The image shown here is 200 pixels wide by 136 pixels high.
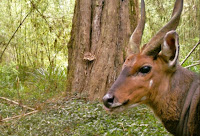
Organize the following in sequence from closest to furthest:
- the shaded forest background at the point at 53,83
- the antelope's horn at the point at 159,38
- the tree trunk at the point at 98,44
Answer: the antelope's horn at the point at 159,38, the shaded forest background at the point at 53,83, the tree trunk at the point at 98,44

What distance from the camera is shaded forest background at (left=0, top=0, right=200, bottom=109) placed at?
905 centimetres

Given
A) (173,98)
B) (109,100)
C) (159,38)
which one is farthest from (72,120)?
(159,38)

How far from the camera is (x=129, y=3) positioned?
765 cm

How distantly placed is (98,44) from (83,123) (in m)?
2.18

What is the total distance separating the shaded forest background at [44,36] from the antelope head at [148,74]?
459cm

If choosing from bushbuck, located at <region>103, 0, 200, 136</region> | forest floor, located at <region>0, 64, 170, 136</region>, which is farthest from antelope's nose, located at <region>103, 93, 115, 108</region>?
forest floor, located at <region>0, 64, 170, 136</region>

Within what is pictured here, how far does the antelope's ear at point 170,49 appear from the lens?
3554mm

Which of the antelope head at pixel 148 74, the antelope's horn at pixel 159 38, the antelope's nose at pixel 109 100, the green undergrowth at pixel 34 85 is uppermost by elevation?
the antelope's horn at pixel 159 38

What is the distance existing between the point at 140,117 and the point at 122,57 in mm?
1769

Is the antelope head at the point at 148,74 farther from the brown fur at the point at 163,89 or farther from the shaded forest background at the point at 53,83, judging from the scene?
the shaded forest background at the point at 53,83

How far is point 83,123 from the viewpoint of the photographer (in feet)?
18.9

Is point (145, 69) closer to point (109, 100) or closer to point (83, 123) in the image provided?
point (109, 100)

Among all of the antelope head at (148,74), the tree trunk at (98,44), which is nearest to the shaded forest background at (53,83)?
the tree trunk at (98,44)

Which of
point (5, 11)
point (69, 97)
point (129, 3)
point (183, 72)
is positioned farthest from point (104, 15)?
point (5, 11)
